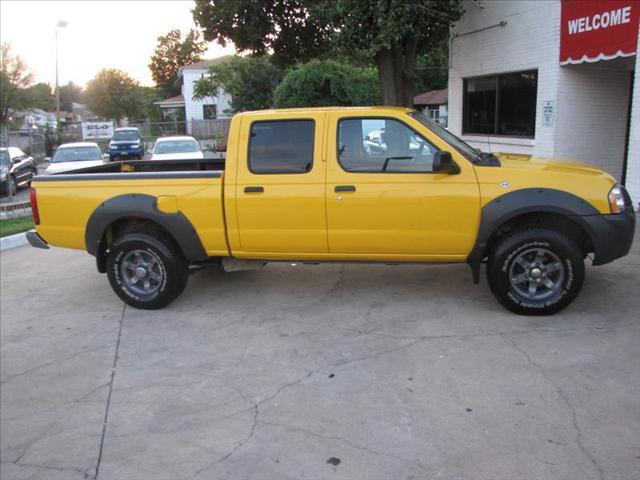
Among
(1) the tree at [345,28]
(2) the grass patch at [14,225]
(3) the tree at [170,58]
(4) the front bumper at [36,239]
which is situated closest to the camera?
(4) the front bumper at [36,239]

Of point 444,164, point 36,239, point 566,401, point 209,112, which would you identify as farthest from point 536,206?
point 209,112

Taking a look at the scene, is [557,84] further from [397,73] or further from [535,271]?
[535,271]

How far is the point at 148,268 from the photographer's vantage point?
6.10 metres

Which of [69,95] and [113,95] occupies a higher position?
[69,95]

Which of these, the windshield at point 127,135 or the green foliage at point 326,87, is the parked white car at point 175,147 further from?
the green foliage at point 326,87

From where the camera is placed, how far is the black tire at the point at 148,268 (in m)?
Result: 5.95

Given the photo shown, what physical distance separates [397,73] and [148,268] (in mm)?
10249

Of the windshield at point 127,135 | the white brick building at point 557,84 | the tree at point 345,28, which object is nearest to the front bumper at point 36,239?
the tree at point 345,28

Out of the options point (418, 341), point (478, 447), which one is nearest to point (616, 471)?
point (478, 447)

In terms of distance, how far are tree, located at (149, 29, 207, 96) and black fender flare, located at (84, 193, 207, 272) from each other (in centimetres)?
8372

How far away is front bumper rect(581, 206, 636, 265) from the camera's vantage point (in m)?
5.11

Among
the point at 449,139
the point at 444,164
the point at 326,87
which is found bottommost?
the point at 444,164

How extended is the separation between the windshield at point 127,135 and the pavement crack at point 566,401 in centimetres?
2795

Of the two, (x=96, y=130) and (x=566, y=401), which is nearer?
(x=566, y=401)
